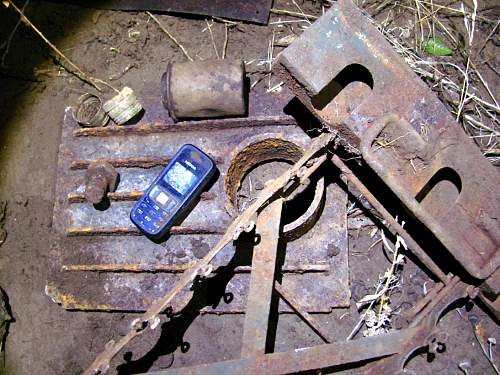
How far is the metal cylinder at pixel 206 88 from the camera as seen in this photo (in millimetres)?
3068

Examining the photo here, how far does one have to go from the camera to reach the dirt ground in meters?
3.06

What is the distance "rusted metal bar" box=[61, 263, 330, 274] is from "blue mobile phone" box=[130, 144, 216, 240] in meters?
0.17

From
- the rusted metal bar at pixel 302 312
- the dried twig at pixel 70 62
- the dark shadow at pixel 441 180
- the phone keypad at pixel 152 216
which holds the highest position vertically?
the dark shadow at pixel 441 180

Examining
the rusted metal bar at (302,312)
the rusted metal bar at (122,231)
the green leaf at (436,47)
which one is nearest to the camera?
the rusted metal bar at (302,312)

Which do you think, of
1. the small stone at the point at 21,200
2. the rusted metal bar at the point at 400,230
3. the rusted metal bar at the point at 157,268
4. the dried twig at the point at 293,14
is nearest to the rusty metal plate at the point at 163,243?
the rusted metal bar at the point at 157,268

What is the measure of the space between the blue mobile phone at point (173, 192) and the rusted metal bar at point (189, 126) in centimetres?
17

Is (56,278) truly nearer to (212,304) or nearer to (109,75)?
(212,304)

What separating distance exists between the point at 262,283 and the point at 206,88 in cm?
115

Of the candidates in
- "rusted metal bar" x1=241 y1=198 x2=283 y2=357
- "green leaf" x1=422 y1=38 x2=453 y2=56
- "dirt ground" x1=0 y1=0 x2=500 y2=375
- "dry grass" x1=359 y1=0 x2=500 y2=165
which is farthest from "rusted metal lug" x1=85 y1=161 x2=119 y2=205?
"green leaf" x1=422 y1=38 x2=453 y2=56

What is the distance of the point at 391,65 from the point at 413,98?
0.19 m

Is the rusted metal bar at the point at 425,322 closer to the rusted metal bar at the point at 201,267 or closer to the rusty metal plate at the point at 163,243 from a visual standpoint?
the rusty metal plate at the point at 163,243

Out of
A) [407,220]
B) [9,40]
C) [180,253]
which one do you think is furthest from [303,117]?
[9,40]

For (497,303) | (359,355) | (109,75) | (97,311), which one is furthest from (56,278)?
(497,303)

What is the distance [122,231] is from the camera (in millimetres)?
3156
